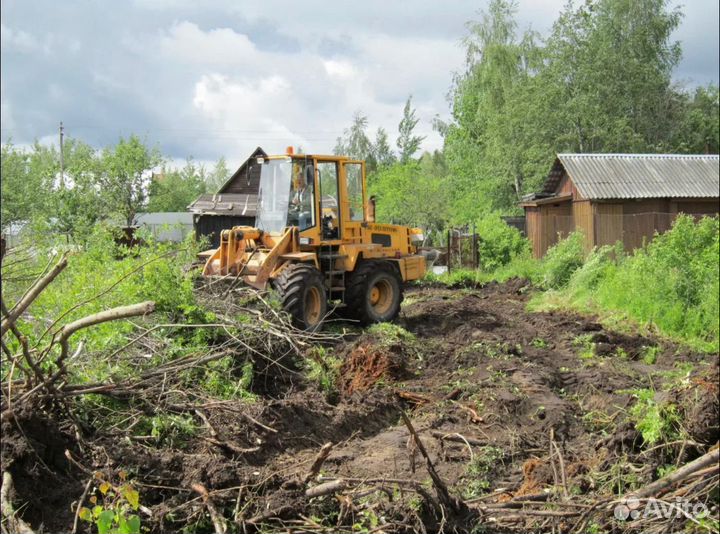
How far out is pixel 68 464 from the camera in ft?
15.5

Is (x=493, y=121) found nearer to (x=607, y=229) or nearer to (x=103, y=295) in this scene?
(x=607, y=229)

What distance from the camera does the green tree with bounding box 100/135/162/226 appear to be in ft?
103

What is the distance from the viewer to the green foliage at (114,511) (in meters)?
3.67

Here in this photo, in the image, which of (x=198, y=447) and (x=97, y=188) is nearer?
(x=198, y=447)

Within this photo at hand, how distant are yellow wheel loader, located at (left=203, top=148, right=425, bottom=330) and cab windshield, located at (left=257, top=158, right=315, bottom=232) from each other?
15 millimetres

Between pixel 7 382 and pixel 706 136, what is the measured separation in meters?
31.4

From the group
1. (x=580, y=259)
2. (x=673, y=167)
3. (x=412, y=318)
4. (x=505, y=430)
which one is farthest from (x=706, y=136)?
(x=505, y=430)

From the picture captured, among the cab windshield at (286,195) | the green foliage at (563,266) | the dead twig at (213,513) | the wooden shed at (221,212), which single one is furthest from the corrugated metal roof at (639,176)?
the dead twig at (213,513)

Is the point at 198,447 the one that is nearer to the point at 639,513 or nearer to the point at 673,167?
the point at 639,513

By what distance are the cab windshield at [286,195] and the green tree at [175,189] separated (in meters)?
23.6

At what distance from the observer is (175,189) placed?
44.7 m

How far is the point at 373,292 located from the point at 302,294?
2600 mm

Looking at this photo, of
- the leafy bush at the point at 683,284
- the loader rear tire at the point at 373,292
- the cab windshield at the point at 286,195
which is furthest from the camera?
the loader rear tire at the point at 373,292

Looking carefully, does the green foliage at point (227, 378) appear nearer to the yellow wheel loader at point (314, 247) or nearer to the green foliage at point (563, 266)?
the yellow wheel loader at point (314, 247)
